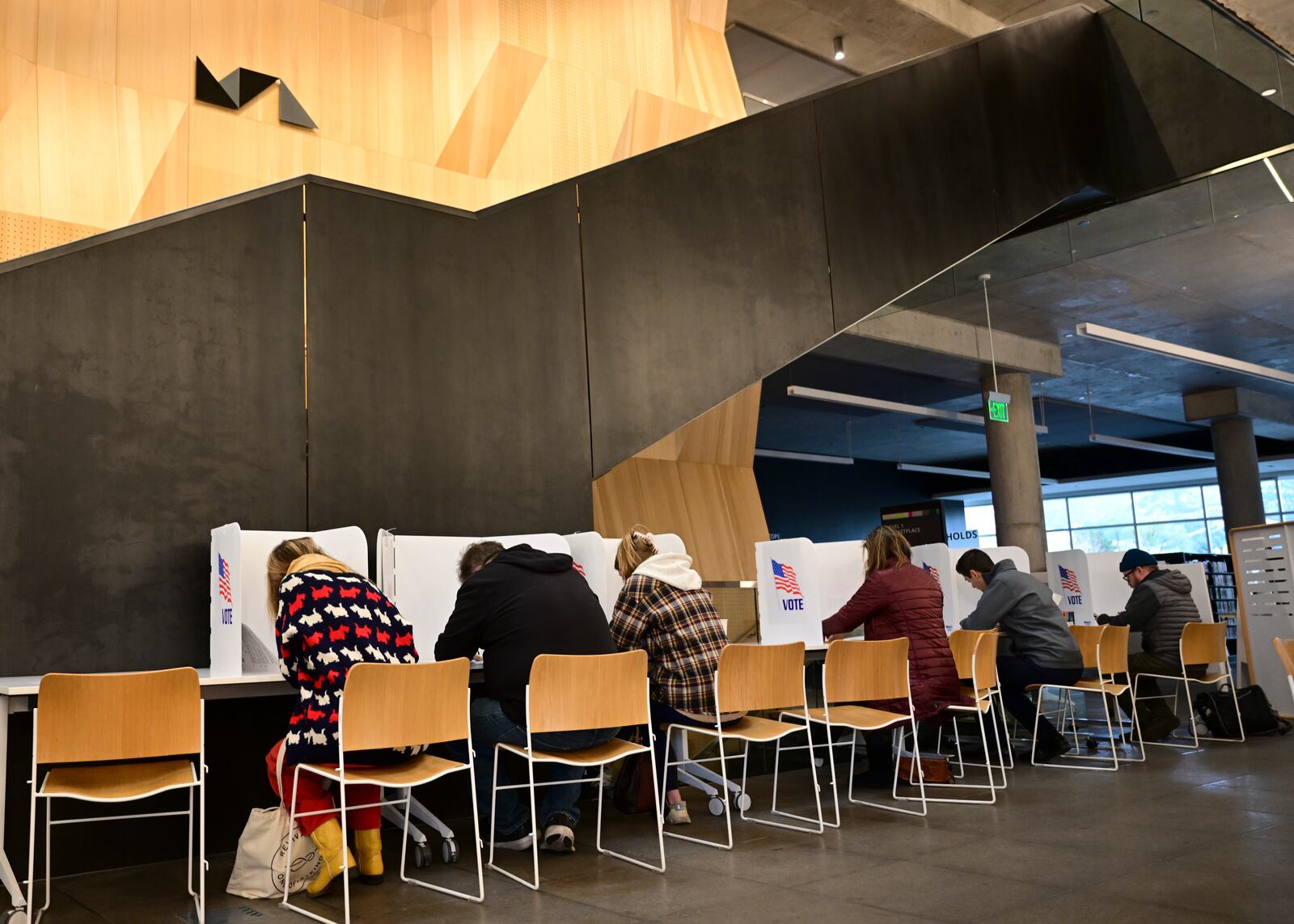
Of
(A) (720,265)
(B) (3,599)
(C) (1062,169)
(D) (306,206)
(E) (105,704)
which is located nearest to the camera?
(E) (105,704)

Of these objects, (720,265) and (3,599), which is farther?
(720,265)

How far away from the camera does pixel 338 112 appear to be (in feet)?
22.0

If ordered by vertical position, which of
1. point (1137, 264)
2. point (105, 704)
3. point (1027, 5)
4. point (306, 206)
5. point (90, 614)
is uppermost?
point (1027, 5)

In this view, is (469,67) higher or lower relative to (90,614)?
higher

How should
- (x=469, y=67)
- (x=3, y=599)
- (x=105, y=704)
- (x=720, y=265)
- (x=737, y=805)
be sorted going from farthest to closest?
(x=469, y=67) < (x=720, y=265) < (x=737, y=805) < (x=3, y=599) < (x=105, y=704)

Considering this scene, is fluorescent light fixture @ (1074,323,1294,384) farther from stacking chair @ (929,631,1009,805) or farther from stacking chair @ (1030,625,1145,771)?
stacking chair @ (929,631,1009,805)

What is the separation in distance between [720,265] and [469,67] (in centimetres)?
244

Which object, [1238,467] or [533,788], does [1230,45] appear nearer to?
[533,788]

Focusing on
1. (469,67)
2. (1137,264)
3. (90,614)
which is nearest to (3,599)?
(90,614)

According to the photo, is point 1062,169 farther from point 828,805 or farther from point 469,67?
point 828,805

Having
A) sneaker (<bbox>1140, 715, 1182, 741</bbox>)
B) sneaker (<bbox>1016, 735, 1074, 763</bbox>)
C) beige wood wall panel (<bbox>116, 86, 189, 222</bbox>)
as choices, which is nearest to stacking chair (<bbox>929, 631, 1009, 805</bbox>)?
sneaker (<bbox>1016, 735, 1074, 763</bbox>)

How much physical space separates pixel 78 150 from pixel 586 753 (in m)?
4.59

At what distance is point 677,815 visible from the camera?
4.15 metres

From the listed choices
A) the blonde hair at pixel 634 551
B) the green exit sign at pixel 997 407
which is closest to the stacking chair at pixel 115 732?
the blonde hair at pixel 634 551
